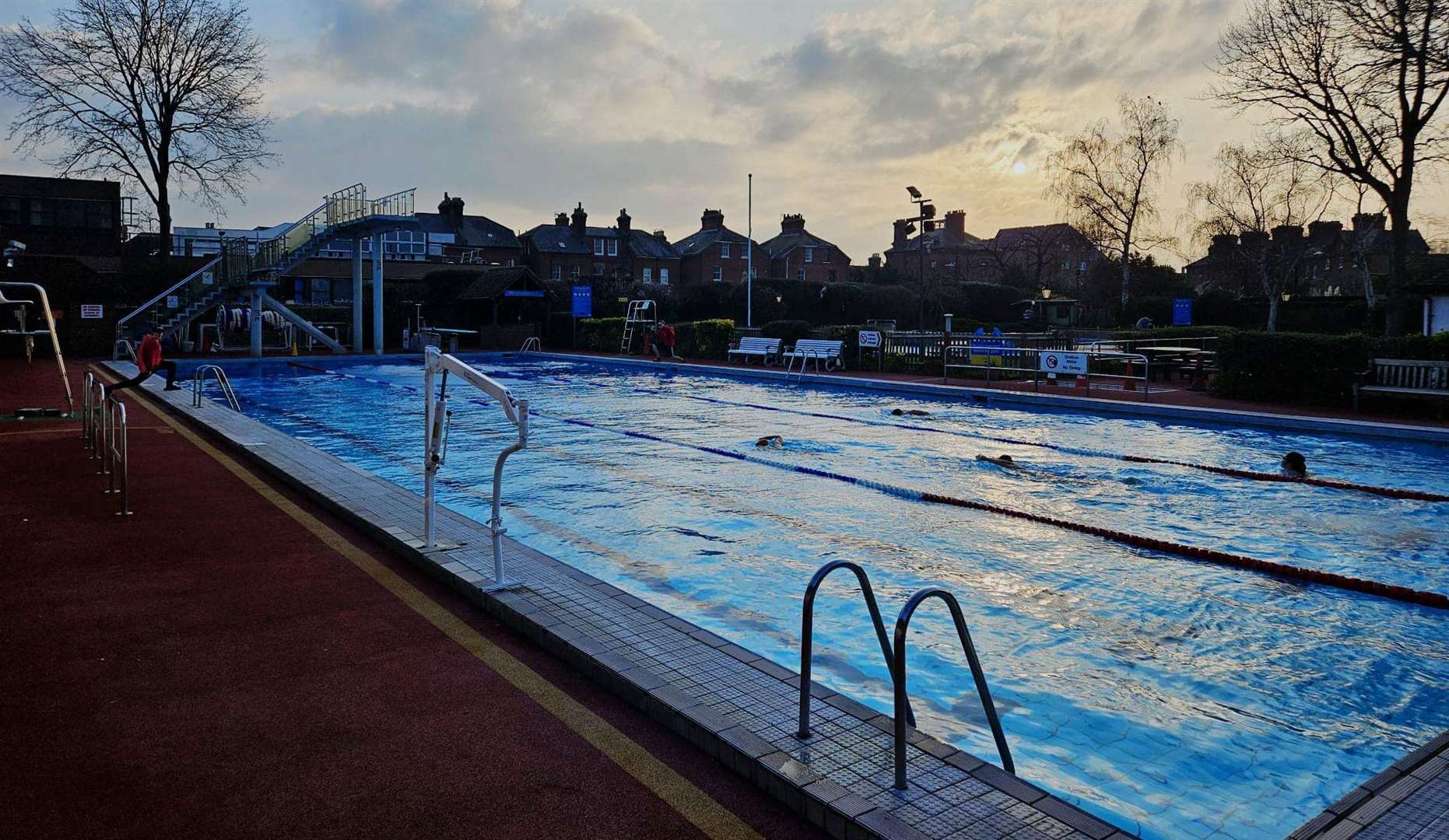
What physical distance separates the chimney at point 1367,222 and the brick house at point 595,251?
4442 centimetres

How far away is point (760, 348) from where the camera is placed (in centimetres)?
3061

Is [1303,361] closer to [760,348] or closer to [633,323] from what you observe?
[760,348]

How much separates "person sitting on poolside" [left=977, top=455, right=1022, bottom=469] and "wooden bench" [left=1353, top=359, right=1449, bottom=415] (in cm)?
898

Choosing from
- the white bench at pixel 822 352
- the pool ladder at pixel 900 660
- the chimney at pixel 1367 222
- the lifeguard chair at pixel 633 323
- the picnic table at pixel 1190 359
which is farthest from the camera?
the chimney at pixel 1367 222

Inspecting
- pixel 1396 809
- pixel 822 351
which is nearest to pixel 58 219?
pixel 822 351

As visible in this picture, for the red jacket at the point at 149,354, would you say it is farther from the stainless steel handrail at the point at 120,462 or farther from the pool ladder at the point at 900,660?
the pool ladder at the point at 900,660

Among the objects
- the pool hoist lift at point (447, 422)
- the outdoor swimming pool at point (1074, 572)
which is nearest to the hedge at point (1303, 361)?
the outdoor swimming pool at point (1074, 572)

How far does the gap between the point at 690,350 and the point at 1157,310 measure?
2796 centimetres

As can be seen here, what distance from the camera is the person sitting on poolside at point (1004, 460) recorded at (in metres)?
12.6

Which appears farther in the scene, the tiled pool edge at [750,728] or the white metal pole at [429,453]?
the white metal pole at [429,453]

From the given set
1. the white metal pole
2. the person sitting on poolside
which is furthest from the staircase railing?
the white metal pole

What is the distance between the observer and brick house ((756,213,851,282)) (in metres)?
80.8

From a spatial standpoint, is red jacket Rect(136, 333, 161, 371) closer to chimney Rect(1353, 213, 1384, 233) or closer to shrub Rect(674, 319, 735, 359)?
shrub Rect(674, 319, 735, 359)

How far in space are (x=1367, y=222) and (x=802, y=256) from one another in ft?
135
